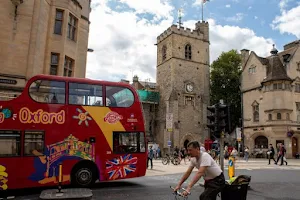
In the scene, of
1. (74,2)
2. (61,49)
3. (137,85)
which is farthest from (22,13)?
(137,85)

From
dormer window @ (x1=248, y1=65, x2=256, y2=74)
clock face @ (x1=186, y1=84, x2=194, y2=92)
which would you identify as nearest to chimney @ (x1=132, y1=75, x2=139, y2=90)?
clock face @ (x1=186, y1=84, x2=194, y2=92)

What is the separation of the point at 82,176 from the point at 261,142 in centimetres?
2837

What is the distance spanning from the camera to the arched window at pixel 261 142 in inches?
1277

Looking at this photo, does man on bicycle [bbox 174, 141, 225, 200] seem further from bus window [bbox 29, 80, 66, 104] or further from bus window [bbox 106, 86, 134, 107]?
bus window [bbox 29, 80, 66, 104]

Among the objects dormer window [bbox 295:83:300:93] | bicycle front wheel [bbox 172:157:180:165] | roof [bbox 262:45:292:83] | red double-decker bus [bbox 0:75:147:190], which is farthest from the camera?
dormer window [bbox 295:83:300:93]

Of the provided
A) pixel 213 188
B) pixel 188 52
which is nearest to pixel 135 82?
pixel 188 52

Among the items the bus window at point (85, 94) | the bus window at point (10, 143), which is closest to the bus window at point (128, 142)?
the bus window at point (85, 94)

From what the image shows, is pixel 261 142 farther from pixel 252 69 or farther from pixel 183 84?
pixel 183 84

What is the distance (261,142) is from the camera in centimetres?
3306

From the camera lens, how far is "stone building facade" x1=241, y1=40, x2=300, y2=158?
30688 millimetres

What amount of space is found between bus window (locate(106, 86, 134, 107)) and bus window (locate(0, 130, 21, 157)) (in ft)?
11.0

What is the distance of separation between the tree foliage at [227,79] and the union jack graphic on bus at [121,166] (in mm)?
36111

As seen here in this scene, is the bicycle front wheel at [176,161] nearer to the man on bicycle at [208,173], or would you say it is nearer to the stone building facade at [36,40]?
the stone building facade at [36,40]

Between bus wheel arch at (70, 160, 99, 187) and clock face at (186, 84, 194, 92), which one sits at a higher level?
clock face at (186, 84, 194, 92)
